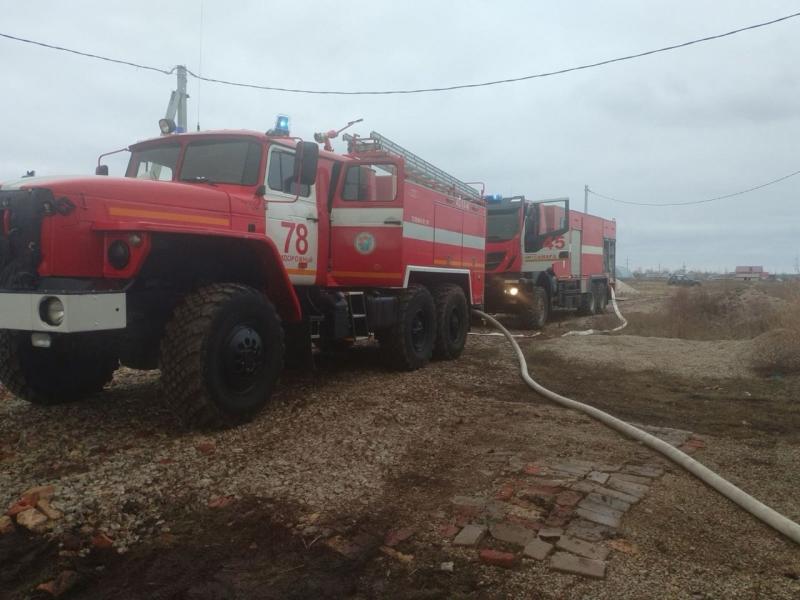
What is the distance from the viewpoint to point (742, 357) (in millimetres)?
8891

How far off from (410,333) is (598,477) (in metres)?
4.01

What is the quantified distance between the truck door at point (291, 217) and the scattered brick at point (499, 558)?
3820 mm

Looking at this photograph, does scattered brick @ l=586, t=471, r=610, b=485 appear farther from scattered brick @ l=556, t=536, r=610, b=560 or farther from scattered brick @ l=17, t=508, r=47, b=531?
scattered brick @ l=17, t=508, r=47, b=531

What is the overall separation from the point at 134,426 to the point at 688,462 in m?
4.10

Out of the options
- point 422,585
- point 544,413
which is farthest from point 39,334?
point 544,413

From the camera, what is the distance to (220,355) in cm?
462

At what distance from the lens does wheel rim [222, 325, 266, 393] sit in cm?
472

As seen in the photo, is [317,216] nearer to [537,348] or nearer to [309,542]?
[309,542]

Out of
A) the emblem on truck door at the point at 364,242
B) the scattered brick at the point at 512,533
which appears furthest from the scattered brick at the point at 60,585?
the emblem on truck door at the point at 364,242

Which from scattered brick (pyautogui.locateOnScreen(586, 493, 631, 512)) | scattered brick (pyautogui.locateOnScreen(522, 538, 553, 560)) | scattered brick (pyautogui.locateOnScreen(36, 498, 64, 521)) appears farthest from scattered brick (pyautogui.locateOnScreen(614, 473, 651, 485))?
scattered brick (pyautogui.locateOnScreen(36, 498, 64, 521))

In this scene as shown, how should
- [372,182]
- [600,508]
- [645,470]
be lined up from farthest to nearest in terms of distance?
[372,182] < [645,470] < [600,508]

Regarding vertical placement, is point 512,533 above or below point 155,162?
below

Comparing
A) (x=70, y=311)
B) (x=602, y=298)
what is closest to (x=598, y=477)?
(x=70, y=311)

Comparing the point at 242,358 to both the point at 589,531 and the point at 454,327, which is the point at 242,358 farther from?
the point at 454,327
